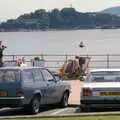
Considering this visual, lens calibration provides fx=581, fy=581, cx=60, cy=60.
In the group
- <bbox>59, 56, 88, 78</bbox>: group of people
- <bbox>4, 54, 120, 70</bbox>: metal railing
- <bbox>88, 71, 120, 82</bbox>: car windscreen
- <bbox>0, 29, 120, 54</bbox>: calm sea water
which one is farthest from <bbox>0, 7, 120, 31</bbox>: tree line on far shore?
<bbox>88, 71, 120, 82</bbox>: car windscreen

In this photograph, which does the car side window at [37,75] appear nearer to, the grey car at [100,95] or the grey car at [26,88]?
the grey car at [26,88]

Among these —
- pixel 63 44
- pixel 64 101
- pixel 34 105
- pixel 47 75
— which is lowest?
pixel 63 44

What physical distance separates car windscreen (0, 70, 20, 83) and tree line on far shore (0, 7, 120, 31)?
95323mm

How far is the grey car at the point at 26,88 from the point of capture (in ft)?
51.3

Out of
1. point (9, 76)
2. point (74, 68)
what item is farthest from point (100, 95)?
point (74, 68)

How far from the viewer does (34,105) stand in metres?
16.0

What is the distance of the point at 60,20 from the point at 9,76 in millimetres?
109738

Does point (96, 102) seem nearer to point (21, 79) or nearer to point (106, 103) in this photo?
point (106, 103)

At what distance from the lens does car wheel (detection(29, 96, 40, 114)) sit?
1592 centimetres

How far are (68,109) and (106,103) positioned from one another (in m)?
2.24

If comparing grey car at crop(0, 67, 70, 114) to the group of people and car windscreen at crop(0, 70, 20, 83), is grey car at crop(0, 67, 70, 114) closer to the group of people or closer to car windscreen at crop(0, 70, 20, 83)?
car windscreen at crop(0, 70, 20, 83)

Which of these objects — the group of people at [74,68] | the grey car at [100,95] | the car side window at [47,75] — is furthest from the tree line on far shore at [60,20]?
the grey car at [100,95]

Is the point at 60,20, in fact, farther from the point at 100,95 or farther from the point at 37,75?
the point at 100,95

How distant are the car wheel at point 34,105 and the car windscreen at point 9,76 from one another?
0.77m
